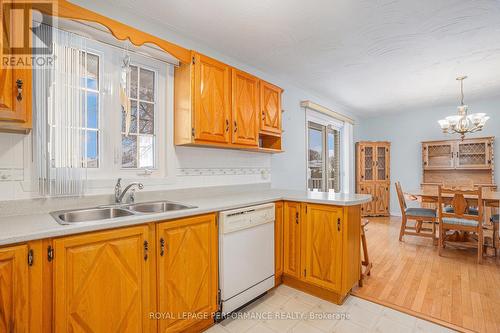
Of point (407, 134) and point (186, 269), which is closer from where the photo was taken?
point (186, 269)

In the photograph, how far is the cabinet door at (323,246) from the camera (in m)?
2.07

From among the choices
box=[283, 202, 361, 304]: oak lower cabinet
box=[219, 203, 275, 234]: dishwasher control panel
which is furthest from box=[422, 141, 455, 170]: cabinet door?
box=[219, 203, 275, 234]: dishwasher control panel

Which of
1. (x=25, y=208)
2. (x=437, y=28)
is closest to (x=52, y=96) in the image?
(x=25, y=208)

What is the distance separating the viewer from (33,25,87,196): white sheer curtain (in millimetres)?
1507

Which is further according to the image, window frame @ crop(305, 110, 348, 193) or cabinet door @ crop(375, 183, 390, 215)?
cabinet door @ crop(375, 183, 390, 215)

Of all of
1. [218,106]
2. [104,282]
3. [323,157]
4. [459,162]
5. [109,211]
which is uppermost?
[218,106]

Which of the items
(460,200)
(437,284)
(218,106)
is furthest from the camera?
(460,200)

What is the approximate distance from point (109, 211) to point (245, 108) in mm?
1566

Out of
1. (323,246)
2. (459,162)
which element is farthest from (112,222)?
(459,162)

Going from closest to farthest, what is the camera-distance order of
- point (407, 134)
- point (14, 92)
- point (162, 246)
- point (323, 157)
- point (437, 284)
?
1. point (14, 92)
2. point (162, 246)
3. point (437, 284)
4. point (323, 157)
5. point (407, 134)

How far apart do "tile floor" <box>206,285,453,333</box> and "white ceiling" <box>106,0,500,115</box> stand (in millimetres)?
2452

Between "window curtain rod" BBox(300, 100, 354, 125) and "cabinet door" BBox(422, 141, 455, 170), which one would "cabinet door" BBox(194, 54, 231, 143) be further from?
"cabinet door" BBox(422, 141, 455, 170)

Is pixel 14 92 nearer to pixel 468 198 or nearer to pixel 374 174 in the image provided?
pixel 468 198

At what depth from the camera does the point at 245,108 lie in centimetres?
255
